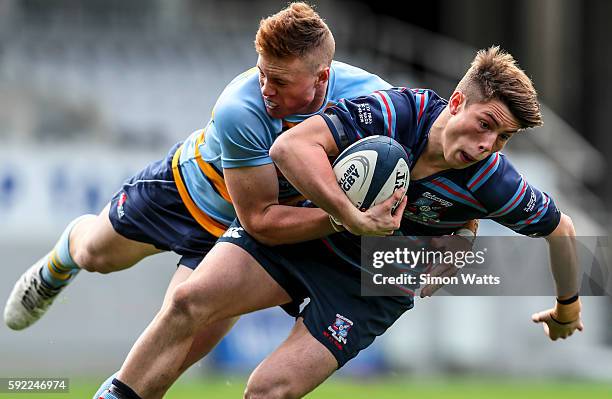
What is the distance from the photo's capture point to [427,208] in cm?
536

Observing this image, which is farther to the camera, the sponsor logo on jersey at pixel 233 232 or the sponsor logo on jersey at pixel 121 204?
the sponsor logo on jersey at pixel 121 204

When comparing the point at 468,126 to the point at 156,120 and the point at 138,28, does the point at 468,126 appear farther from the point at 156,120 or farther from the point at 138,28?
the point at 138,28

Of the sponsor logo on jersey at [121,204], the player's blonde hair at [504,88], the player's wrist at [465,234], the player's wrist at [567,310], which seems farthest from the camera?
the sponsor logo on jersey at [121,204]

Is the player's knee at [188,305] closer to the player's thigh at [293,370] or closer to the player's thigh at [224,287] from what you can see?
the player's thigh at [224,287]

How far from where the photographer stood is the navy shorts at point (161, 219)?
19.9 ft

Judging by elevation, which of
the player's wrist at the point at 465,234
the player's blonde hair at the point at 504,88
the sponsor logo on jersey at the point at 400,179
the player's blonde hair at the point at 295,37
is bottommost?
the player's wrist at the point at 465,234

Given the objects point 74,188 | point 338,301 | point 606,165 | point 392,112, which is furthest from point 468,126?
point 606,165

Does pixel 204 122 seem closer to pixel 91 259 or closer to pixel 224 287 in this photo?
pixel 91 259

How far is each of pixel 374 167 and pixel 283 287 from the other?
93 cm

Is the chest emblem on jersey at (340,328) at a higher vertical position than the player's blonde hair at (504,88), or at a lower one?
lower

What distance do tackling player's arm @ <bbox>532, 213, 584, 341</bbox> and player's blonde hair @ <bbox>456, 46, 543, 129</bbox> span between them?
68 cm

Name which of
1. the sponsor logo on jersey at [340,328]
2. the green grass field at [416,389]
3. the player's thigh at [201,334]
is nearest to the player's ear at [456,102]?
the sponsor logo on jersey at [340,328]

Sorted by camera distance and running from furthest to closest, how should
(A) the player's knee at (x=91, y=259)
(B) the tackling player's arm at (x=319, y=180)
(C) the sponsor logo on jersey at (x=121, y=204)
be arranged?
(A) the player's knee at (x=91, y=259) < (C) the sponsor logo on jersey at (x=121, y=204) < (B) the tackling player's arm at (x=319, y=180)

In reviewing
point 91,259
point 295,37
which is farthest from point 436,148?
point 91,259
